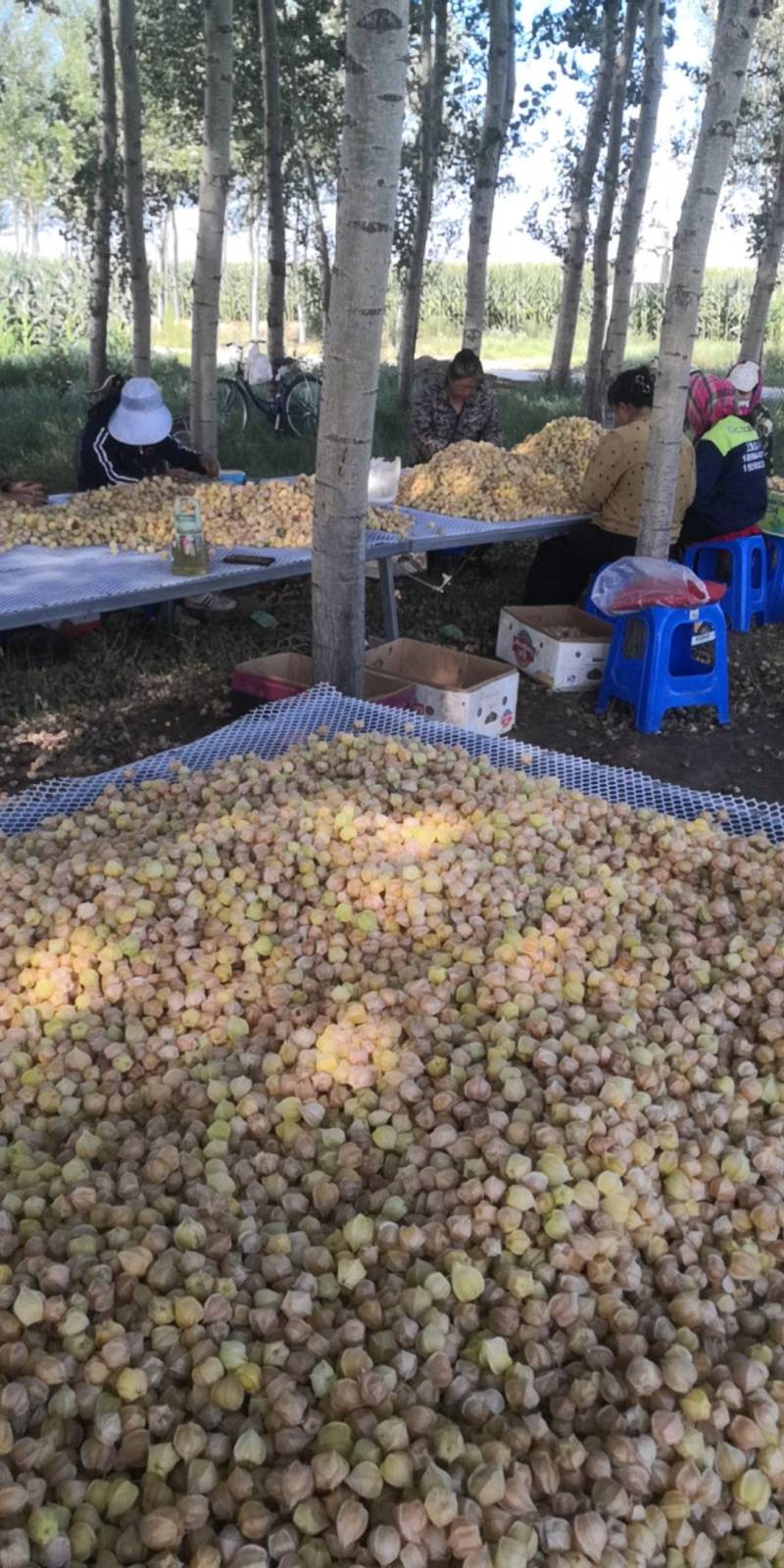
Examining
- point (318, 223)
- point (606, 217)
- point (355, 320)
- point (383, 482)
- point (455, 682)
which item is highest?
point (318, 223)

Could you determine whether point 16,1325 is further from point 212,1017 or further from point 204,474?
point 204,474

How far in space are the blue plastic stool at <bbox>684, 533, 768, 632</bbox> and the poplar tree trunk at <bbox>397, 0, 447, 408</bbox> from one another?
6.59m

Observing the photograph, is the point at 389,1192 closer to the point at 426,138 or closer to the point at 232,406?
the point at 426,138

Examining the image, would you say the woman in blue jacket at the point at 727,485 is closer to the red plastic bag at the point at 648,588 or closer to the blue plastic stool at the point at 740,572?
the blue plastic stool at the point at 740,572

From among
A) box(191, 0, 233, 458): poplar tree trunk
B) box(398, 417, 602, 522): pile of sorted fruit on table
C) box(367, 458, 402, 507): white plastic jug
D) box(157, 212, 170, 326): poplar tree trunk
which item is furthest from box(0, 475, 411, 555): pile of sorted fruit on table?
box(157, 212, 170, 326): poplar tree trunk

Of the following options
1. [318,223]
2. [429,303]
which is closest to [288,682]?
[318,223]

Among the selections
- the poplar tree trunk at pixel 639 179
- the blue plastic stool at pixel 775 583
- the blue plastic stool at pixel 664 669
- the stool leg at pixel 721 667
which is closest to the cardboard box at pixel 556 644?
the blue plastic stool at pixel 664 669

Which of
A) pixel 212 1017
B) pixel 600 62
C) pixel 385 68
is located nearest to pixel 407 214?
pixel 600 62

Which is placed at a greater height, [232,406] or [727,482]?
[727,482]

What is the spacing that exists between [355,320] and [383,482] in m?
2.68

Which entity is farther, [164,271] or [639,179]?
[164,271]

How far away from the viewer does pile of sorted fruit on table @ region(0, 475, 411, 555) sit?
17.7ft

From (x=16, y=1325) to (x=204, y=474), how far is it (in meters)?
5.67

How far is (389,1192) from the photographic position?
1.90 metres
